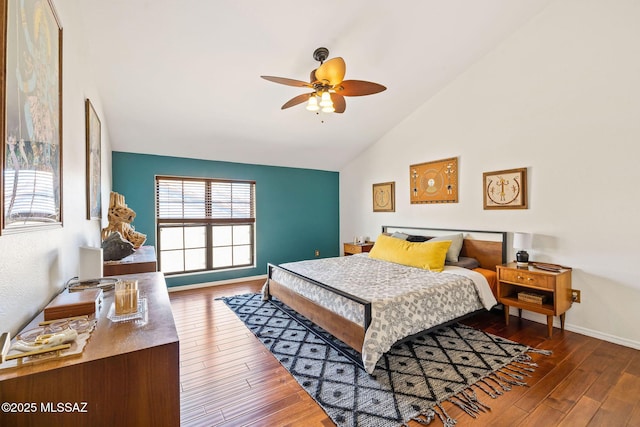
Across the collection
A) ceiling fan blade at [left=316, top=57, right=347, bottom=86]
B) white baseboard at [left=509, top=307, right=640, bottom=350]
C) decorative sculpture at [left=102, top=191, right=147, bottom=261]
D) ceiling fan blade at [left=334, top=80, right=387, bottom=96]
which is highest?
ceiling fan blade at [left=316, top=57, right=347, bottom=86]

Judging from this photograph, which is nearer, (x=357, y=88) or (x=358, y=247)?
(x=357, y=88)

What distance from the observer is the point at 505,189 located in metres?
3.49

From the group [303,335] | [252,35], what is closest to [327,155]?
[252,35]

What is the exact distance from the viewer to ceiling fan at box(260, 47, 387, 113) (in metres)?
2.38

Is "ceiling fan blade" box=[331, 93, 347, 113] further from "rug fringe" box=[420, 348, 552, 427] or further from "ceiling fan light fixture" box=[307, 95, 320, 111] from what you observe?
"rug fringe" box=[420, 348, 552, 427]

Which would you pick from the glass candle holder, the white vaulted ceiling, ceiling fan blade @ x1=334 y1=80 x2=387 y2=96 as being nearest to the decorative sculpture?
the white vaulted ceiling

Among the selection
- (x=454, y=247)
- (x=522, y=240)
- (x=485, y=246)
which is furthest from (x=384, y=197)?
(x=522, y=240)

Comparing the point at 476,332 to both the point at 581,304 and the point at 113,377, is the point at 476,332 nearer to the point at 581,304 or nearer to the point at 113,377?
the point at 581,304

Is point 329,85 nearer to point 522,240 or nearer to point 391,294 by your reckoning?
point 391,294

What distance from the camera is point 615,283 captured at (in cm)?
276

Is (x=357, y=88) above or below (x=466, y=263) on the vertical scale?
above

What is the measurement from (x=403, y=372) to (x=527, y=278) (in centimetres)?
175

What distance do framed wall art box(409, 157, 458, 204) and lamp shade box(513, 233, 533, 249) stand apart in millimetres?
972

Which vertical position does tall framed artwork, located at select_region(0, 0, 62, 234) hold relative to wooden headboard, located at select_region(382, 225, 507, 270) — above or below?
above
